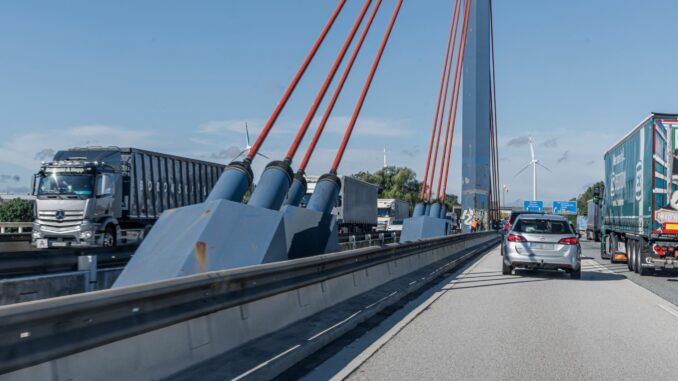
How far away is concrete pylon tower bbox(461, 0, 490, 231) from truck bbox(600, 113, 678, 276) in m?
43.7

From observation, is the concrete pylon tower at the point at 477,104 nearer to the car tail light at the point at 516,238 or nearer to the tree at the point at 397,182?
the car tail light at the point at 516,238

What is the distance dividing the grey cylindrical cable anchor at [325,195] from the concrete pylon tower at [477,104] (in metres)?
51.5

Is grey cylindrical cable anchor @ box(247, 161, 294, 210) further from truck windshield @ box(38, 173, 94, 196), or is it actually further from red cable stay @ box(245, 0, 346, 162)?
truck windshield @ box(38, 173, 94, 196)

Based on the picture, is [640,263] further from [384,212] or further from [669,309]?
[384,212]

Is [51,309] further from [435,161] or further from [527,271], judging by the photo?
[435,161]

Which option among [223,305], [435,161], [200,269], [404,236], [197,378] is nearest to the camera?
[197,378]

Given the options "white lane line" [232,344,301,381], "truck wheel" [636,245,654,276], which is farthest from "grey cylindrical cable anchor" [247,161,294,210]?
"truck wheel" [636,245,654,276]

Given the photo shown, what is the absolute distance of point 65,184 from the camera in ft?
76.1

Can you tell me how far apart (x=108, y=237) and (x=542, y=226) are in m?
13.5

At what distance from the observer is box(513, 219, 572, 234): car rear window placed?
756 inches

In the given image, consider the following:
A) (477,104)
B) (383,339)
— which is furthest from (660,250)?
(477,104)

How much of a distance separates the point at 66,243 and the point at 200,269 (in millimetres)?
15329

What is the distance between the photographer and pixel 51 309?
4.35 meters

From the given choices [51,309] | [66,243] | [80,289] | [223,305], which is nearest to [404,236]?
[66,243]
